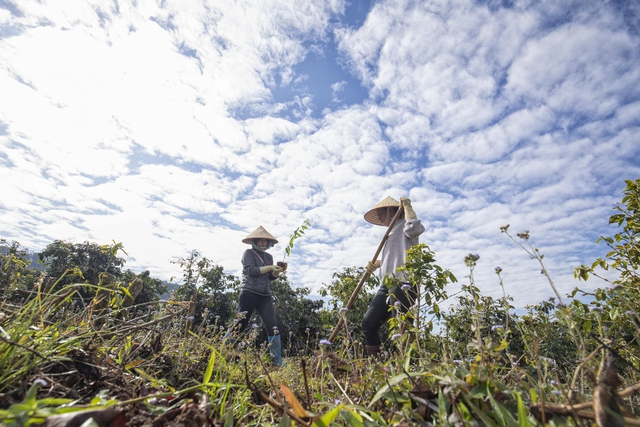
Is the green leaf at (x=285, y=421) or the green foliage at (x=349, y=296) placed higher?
the green foliage at (x=349, y=296)

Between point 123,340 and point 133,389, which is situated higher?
point 123,340

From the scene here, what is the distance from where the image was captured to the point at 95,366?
127 cm

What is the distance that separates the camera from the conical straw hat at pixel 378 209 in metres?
5.07

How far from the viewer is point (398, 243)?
4.32 meters

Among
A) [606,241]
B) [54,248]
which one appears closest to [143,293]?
[54,248]

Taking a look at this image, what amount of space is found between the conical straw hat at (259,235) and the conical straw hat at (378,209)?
203cm

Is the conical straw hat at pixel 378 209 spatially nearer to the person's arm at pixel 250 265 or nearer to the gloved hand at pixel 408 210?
the gloved hand at pixel 408 210

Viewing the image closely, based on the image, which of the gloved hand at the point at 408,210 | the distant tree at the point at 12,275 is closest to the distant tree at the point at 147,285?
the distant tree at the point at 12,275

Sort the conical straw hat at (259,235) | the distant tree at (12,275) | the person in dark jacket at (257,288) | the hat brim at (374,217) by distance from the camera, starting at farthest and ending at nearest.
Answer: the conical straw hat at (259,235), the person in dark jacket at (257,288), the hat brim at (374,217), the distant tree at (12,275)

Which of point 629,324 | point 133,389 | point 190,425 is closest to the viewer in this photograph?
point 190,425

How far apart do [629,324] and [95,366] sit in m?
3.13

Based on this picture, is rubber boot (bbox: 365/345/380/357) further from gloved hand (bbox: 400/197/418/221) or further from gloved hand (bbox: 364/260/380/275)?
gloved hand (bbox: 400/197/418/221)

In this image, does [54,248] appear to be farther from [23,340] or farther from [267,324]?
[23,340]

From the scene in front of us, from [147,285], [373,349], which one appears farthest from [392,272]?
[147,285]
